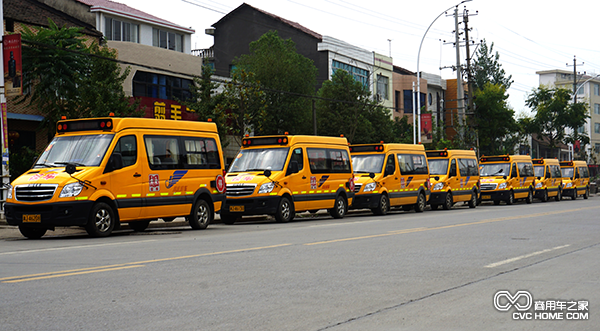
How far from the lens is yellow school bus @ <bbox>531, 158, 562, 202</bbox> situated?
40531 millimetres

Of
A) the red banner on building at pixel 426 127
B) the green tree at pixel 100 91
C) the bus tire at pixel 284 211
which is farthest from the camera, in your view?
the red banner on building at pixel 426 127

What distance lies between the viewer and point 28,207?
13.8 meters

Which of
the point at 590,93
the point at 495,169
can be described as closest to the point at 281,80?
the point at 495,169

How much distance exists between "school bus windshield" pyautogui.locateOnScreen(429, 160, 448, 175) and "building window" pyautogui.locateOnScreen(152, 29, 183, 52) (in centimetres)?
1962

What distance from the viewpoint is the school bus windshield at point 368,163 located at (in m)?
25.1

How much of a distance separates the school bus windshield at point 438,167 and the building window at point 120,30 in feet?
64.2

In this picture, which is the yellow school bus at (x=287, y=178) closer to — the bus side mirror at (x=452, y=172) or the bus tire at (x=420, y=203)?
the bus tire at (x=420, y=203)

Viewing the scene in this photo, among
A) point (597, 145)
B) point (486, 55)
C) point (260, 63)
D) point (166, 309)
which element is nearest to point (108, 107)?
point (260, 63)

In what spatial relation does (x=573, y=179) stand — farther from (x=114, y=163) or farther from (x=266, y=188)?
(x=114, y=163)

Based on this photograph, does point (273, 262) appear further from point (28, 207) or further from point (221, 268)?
point (28, 207)

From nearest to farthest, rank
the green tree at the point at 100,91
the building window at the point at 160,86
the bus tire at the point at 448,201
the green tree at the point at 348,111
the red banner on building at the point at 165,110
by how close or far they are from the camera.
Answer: the green tree at the point at 100,91
the bus tire at the point at 448,201
the red banner on building at the point at 165,110
the building window at the point at 160,86
the green tree at the point at 348,111

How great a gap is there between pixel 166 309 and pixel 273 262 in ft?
11.1

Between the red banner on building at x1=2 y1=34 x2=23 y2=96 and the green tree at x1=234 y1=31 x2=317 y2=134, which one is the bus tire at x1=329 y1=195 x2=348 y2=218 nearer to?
the red banner on building at x1=2 y1=34 x2=23 y2=96

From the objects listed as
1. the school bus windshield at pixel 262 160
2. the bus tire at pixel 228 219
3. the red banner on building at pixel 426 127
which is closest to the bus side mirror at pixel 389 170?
the school bus windshield at pixel 262 160
